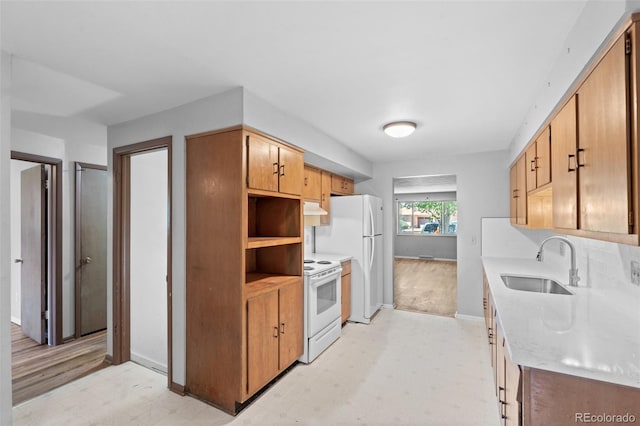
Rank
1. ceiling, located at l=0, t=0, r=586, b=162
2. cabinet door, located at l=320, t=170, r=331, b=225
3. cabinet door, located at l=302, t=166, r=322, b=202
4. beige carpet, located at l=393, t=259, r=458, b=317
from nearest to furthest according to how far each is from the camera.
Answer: ceiling, located at l=0, t=0, r=586, b=162
cabinet door, located at l=302, t=166, r=322, b=202
cabinet door, located at l=320, t=170, r=331, b=225
beige carpet, located at l=393, t=259, r=458, b=317

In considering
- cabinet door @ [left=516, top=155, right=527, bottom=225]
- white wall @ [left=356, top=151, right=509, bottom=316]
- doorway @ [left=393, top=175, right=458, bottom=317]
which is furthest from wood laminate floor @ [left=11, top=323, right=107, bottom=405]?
doorway @ [left=393, top=175, right=458, bottom=317]

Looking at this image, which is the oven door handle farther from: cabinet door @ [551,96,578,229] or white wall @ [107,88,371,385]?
cabinet door @ [551,96,578,229]

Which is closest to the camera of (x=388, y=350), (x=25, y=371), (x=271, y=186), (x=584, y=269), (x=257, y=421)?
(x=257, y=421)

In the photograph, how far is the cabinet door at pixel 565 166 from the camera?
147 cm

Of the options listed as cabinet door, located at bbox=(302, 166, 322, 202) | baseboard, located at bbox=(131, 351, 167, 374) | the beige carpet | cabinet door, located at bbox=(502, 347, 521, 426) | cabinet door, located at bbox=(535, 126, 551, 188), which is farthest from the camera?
the beige carpet

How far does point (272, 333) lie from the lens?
2.51 m

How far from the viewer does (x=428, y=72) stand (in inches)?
76.7

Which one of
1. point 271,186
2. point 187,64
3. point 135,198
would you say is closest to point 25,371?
point 135,198

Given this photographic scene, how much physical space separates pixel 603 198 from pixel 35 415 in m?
3.60

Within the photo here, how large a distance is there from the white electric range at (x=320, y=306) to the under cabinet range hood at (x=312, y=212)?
523mm

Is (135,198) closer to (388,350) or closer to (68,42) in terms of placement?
(68,42)

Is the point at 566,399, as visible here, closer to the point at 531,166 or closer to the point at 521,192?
the point at 531,166

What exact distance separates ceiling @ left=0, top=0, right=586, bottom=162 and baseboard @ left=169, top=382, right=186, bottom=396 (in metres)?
2.28

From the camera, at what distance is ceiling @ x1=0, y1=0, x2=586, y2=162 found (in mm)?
1376
